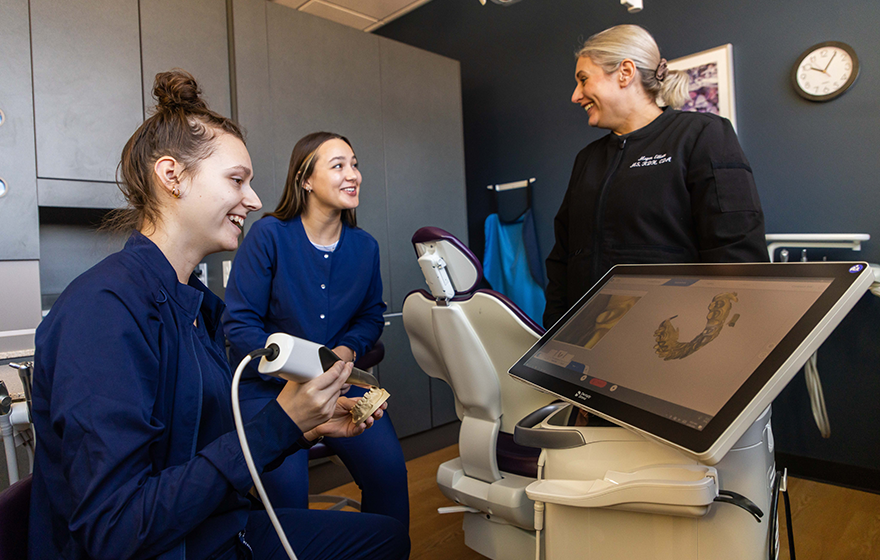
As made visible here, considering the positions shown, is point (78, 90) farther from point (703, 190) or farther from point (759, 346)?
point (759, 346)

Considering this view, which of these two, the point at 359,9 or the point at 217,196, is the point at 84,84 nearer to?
the point at 217,196

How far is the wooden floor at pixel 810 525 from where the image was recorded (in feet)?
6.01

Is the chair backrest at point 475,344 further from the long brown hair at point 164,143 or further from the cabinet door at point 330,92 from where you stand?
the cabinet door at point 330,92

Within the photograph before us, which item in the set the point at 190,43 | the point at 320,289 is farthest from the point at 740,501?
the point at 190,43

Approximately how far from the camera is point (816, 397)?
228cm

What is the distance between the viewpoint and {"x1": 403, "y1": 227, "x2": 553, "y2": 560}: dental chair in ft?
4.62

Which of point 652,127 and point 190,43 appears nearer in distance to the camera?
point 652,127

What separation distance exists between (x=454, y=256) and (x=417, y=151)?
191 cm

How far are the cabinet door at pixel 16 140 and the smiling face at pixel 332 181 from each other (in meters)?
1.12

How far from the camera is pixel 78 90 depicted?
86.1 inches

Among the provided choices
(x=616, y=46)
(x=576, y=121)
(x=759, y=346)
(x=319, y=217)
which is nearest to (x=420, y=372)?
(x=319, y=217)

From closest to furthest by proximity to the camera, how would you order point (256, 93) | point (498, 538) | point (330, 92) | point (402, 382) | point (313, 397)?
1. point (313, 397)
2. point (498, 538)
3. point (256, 93)
4. point (330, 92)
5. point (402, 382)

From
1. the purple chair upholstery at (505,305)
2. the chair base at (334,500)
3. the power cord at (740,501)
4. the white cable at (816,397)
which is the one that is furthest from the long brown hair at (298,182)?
the white cable at (816,397)

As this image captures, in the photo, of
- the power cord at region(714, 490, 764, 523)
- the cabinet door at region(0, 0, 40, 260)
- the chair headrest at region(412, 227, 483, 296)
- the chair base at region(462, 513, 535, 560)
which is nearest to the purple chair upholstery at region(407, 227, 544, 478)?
the chair headrest at region(412, 227, 483, 296)
